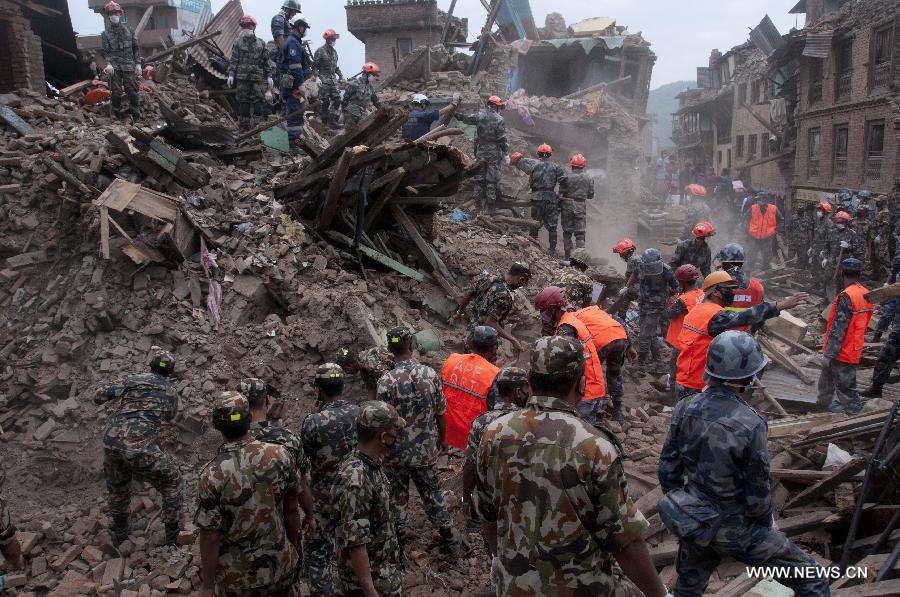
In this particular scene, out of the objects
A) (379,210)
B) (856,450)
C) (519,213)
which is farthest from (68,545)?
(519,213)

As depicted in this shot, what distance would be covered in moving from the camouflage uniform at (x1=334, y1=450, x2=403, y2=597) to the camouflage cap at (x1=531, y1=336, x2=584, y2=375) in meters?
1.36

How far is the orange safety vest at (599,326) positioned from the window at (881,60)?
17.7 m

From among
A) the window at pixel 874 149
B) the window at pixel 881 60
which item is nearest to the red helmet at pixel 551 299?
the window at pixel 874 149

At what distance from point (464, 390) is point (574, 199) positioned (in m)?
7.86

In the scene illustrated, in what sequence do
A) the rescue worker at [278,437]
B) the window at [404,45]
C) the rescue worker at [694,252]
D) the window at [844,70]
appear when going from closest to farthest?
the rescue worker at [278,437] → the rescue worker at [694,252] → the window at [844,70] → the window at [404,45]

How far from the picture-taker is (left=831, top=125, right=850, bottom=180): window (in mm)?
20875

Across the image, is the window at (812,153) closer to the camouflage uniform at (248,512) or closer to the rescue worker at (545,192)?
the rescue worker at (545,192)

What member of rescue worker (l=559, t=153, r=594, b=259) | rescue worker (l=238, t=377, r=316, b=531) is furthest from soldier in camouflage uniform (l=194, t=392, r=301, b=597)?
rescue worker (l=559, t=153, r=594, b=259)

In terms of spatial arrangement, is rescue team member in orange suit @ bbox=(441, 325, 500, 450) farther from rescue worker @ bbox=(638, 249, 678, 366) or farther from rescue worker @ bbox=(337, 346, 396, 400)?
rescue worker @ bbox=(638, 249, 678, 366)

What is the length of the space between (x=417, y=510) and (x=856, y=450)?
3992mm

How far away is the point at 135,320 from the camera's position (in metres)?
7.16

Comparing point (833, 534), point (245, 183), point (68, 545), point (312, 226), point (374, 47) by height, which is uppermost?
point (374, 47)

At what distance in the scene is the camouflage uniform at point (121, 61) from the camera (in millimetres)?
11594

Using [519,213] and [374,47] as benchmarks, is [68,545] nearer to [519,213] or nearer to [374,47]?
[519,213]
